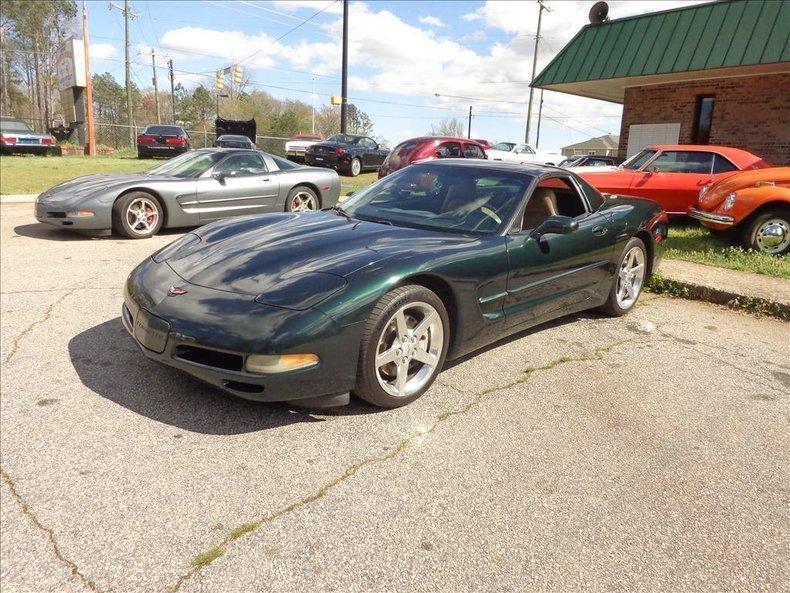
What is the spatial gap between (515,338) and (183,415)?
2447mm

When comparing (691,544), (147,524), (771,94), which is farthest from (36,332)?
(771,94)

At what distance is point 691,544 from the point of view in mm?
2117

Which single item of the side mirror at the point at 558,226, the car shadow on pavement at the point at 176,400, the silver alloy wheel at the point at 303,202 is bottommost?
the car shadow on pavement at the point at 176,400

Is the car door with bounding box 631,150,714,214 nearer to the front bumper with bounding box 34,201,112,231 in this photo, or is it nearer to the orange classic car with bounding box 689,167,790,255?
the orange classic car with bounding box 689,167,790,255

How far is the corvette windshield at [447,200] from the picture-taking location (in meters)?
3.74

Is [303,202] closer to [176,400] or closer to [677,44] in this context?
[176,400]

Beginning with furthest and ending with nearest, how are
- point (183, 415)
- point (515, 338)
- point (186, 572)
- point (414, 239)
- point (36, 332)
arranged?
point (515, 338) → point (36, 332) → point (414, 239) → point (183, 415) → point (186, 572)

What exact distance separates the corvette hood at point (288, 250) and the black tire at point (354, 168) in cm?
1501

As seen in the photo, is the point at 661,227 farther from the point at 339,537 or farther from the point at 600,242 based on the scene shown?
the point at 339,537

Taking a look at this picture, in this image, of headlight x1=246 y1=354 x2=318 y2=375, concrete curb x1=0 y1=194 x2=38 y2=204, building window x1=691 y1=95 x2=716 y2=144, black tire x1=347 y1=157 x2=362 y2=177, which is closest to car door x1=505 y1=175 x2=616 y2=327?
headlight x1=246 y1=354 x2=318 y2=375

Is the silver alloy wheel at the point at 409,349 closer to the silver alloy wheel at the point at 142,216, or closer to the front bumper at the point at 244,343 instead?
the front bumper at the point at 244,343

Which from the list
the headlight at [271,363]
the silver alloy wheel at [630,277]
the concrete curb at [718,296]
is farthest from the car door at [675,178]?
the headlight at [271,363]

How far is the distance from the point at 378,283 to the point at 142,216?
5756 mm

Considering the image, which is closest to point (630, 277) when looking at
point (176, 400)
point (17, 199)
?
point (176, 400)
